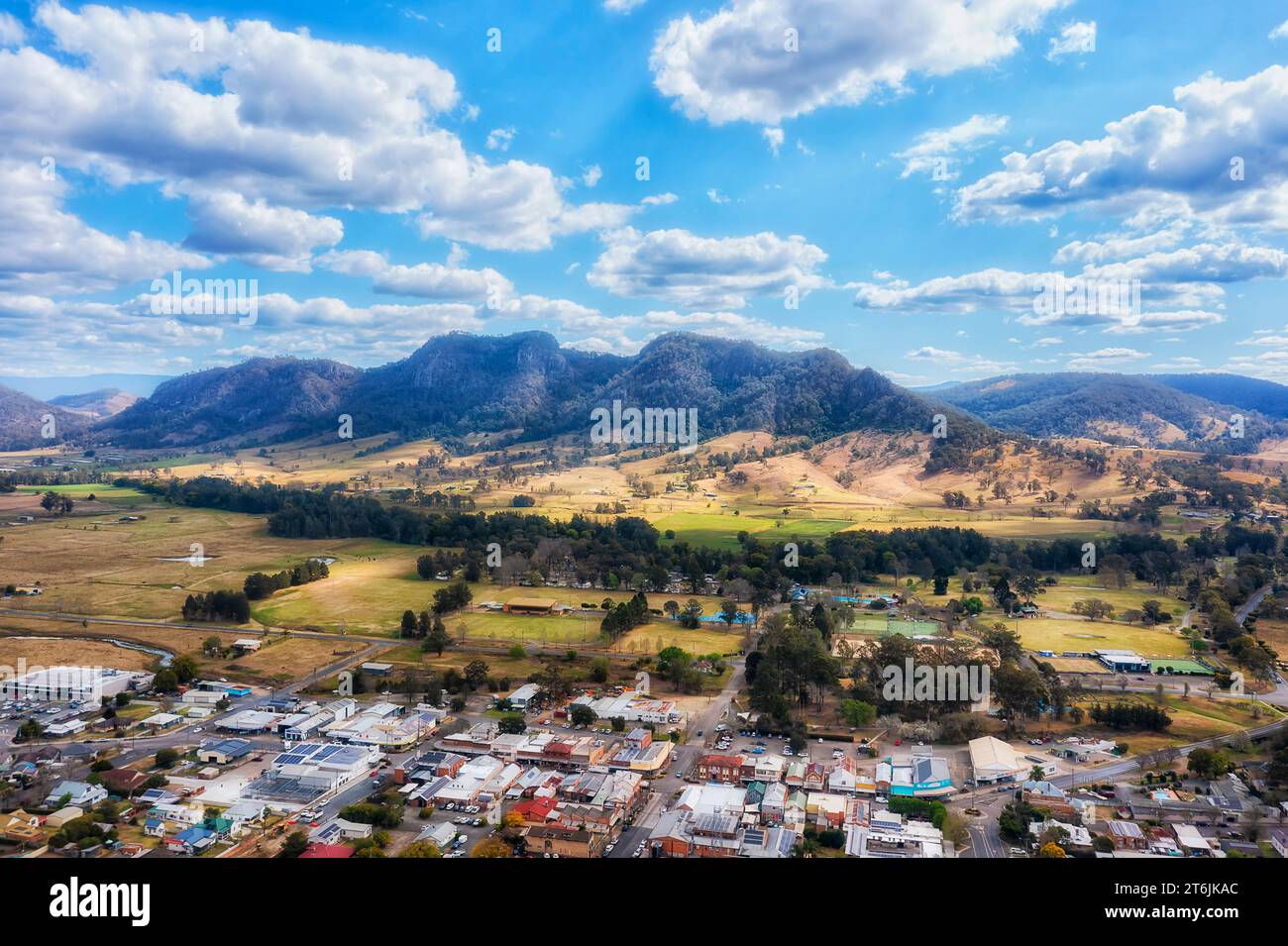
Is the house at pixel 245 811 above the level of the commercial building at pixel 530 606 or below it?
below

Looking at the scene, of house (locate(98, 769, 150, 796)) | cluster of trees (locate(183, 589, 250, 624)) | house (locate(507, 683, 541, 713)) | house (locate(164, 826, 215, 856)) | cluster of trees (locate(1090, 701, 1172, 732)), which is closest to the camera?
house (locate(164, 826, 215, 856))

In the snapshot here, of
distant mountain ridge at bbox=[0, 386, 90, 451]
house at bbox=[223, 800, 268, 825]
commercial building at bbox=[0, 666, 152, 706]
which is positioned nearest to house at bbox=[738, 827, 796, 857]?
house at bbox=[223, 800, 268, 825]

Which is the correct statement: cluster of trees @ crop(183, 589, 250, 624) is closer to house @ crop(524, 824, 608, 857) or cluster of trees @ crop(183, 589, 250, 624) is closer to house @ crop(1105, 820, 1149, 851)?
house @ crop(524, 824, 608, 857)

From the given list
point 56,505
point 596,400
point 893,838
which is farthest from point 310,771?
point 596,400

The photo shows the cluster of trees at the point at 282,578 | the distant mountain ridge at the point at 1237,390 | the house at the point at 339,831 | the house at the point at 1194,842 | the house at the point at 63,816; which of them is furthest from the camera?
the distant mountain ridge at the point at 1237,390

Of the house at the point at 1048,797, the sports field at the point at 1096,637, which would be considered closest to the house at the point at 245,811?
the house at the point at 1048,797

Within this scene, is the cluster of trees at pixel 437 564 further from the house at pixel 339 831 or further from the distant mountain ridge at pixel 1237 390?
the distant mountain ridge at pixel 1237 390
